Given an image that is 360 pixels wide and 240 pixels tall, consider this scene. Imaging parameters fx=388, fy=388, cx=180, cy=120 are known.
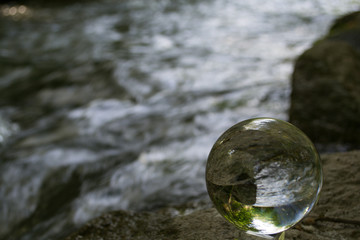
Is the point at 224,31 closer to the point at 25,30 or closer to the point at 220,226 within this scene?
the point at 25,30

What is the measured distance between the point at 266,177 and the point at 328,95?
2.49 meters

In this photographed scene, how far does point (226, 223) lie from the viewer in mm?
2031

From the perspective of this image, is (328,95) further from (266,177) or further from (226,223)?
(266,177)

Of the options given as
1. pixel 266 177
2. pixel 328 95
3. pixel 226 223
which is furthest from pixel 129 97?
pixel 266 177

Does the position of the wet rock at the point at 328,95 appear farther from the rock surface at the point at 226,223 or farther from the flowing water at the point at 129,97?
the rock surface at the point at 226,223

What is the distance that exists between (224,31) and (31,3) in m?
7.81

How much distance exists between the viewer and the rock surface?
1943 millimetres

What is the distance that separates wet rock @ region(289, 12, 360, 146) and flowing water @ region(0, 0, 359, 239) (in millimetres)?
999

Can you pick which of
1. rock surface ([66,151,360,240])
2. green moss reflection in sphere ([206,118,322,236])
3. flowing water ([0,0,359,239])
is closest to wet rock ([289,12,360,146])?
flowing water ([0,0,359,239])

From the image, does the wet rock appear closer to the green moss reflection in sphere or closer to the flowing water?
the flowing water

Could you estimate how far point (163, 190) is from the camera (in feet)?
11.6

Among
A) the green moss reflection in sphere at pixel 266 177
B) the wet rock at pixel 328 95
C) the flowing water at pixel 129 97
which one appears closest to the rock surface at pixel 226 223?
the green moss reflection in sphere at pixel 266 177

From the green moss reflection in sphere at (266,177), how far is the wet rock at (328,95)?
2.18m

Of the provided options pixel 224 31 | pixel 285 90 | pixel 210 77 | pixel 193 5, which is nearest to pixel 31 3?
pixel 193 5
